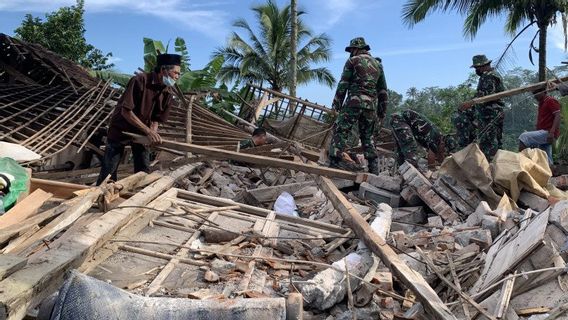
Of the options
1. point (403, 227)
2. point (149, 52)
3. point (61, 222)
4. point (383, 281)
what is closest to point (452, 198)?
point (403, 227)

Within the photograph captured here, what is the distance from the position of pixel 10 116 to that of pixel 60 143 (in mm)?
825

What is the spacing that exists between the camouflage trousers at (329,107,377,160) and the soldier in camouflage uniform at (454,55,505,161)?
1.45 m

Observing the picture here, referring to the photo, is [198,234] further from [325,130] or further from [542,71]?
[542,71]

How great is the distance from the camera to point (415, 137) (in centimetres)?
707

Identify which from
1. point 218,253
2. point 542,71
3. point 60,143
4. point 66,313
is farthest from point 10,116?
point 542,71

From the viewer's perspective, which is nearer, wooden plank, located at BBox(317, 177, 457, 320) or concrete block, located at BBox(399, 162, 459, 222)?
wooden plank, located at BBox(317, 177, 457, 320)

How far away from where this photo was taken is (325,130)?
940cm

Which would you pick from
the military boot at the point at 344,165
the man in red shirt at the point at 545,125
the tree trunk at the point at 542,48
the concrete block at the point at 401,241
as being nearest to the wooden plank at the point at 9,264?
the concrete block at the point at 401,241

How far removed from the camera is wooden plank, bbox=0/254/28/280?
192 centimetres

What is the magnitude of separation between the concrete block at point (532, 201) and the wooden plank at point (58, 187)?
4.23m

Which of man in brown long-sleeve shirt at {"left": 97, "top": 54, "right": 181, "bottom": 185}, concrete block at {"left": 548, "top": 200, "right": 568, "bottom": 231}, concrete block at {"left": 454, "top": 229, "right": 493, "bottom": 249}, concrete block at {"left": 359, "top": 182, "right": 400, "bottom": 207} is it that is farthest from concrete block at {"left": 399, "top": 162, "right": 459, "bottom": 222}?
man in brown long-sleeve shirt at {"left": 97, "top": 54, "right": 181, "bottom": 185}

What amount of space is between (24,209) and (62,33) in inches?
638

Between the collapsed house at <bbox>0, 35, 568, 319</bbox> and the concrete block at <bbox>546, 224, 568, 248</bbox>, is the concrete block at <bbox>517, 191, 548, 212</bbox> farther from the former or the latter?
the concrete block at <bbox>546, 224, 568, 248</bbox>

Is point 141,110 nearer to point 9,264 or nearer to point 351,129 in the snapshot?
point 351,129
